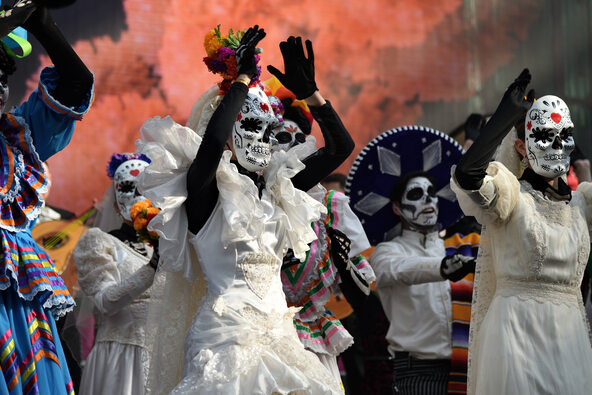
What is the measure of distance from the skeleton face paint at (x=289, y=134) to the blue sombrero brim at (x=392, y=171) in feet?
3.14

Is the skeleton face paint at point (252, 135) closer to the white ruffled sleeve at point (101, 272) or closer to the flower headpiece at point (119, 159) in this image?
the white ruffled sleeve at point (101, 272)

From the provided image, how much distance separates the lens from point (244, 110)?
402cm

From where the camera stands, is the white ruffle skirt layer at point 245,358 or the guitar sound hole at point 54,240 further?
the guitar sound hole at point 54,240

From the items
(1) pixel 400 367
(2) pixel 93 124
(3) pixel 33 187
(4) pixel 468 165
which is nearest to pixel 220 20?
(2) pixel 93 124

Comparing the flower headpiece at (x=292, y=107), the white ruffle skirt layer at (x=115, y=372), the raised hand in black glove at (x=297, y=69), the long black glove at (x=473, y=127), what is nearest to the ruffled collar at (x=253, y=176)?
the raised hand in black glove at (x=297, y=69)

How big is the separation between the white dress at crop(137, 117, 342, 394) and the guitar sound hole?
3342mm

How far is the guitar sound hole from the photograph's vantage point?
7059 millimetres

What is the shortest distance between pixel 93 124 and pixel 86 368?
2.87 metres

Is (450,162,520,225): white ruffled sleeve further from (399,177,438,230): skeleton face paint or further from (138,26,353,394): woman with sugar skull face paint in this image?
(399,177,438,230): skeleton face paint

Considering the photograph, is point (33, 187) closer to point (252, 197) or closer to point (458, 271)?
point (252, 197)

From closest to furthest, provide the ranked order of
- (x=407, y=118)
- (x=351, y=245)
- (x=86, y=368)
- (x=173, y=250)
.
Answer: (x=173, y=250) < (x=351, y=245) < (x=86, y=368) < (x=407, y=118)

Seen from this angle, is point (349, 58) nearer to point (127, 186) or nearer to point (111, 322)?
point (127, 186)

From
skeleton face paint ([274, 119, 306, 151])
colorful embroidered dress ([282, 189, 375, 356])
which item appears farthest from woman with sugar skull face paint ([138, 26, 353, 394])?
skeleton face paint ([274, 119, 306, 151])

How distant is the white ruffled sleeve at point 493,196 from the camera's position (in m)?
4.51
